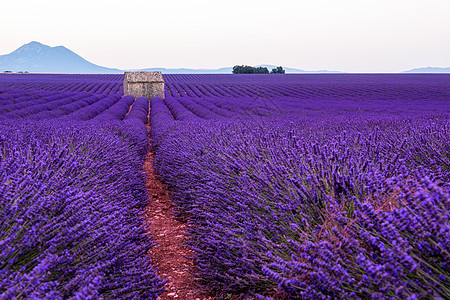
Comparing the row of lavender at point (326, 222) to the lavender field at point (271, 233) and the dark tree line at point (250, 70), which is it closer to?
the lavender field at point (271, 233)

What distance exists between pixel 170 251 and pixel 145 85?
20.2 metres

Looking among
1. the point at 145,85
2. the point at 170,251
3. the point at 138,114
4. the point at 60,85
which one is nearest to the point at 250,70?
the point at 145,85

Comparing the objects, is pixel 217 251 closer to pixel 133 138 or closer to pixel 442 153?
pixel 442 153

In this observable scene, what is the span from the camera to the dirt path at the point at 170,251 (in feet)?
7.26

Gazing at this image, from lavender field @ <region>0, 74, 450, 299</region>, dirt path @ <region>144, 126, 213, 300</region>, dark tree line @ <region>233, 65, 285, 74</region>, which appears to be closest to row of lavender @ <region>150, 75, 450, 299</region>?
lavender field @ <region>0, 74, 450, 299</region>

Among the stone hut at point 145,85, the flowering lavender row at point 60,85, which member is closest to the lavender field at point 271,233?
the stone hut at point 145,85

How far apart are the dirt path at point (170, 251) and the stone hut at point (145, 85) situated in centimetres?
1829

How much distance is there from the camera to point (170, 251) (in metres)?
2.86

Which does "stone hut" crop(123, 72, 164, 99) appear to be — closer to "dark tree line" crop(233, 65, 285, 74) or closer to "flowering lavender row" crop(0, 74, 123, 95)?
"flowering lavender row" crop(0, 74, 123, 95)

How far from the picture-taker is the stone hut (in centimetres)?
2148

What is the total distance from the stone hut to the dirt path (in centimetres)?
1829

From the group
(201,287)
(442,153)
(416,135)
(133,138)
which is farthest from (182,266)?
(133,138)

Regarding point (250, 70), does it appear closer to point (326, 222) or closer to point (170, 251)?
point (170, 251)

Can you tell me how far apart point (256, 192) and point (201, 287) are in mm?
747
